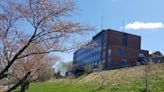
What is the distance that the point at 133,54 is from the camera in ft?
363

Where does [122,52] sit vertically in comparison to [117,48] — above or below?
below

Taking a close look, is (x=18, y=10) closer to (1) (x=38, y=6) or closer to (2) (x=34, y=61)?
(1) (x=38, y=6)

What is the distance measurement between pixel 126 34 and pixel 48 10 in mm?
103637

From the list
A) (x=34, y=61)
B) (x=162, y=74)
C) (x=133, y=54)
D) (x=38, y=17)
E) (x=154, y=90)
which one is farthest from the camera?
(x=133, y=54)

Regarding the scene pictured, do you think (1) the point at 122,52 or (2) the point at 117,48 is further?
(1) the point at 122,52

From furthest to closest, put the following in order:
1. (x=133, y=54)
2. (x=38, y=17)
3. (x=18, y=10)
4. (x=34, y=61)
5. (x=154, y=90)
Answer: (x=133, y=54) → (x=154, y=90) → (x=34, y=61) → (x=18, y=10) → (x=38, y=17)

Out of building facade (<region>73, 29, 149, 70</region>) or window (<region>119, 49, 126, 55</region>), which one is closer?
building facade (<region>73, 29, 149, 70</region>)

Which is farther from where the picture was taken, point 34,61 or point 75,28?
point 34,61

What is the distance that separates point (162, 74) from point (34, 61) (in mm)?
34181

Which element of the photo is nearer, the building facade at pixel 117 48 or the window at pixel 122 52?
the building facade at pixel 117 48

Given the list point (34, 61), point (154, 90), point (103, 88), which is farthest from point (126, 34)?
point (34, 61)

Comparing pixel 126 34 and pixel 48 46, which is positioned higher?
pixel 126 34

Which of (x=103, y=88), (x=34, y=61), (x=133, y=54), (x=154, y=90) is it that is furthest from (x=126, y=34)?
(x=34, y=61)

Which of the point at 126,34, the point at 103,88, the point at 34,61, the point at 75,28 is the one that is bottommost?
the point at 103,88
